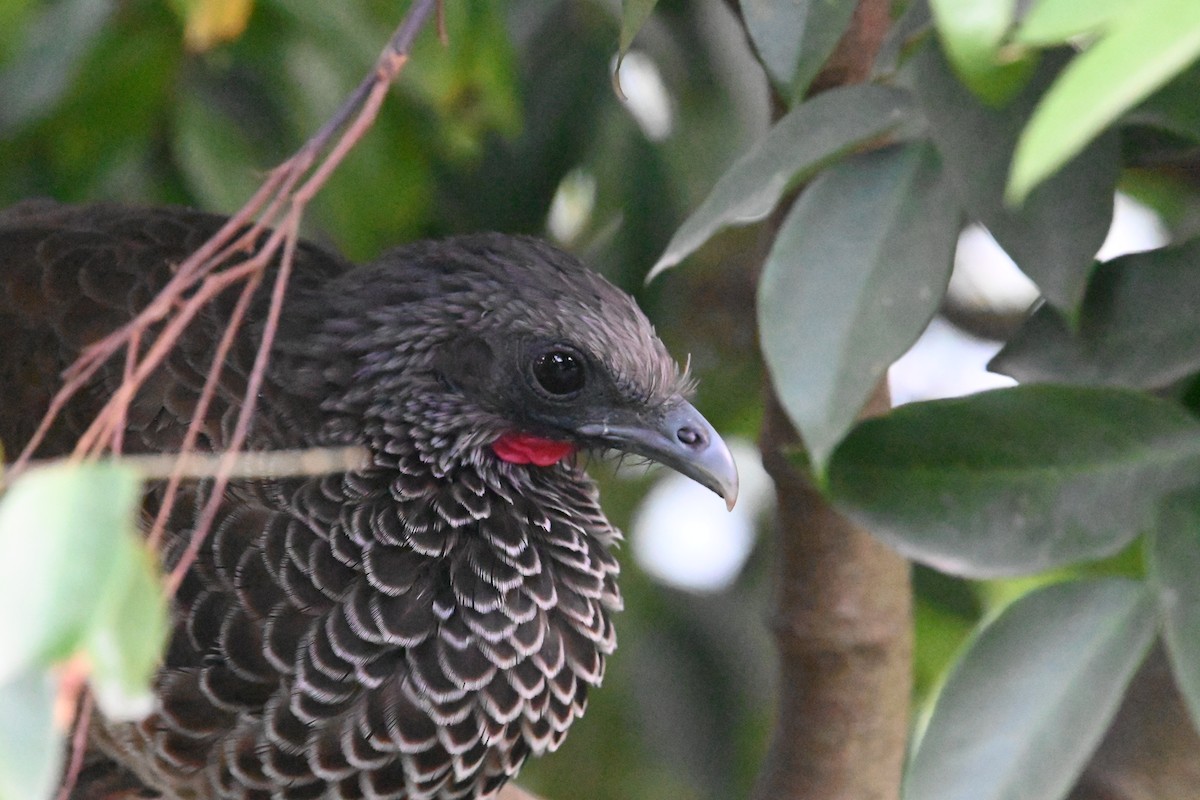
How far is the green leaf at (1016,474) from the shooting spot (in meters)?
0.98

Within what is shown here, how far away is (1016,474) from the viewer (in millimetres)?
1010

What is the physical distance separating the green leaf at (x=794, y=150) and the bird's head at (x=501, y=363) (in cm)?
70

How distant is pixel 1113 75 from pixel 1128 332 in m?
0.56

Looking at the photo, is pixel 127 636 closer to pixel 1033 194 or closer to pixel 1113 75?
pixel 1113 75

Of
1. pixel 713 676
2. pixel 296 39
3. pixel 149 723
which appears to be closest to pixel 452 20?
pixel 296 39

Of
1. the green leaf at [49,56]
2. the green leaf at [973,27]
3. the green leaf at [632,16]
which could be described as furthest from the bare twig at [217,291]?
the green leaf at [49,56]

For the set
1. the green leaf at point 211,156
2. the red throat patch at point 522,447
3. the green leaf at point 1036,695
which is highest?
the green leaf at point 211,156

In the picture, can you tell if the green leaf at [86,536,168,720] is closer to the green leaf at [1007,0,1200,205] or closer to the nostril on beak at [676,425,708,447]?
the green leaf at [1007,0,1200,205]

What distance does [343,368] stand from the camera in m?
1.84

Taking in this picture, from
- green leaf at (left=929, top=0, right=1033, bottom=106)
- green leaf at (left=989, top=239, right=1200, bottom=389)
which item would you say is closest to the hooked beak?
green leaf at (left=989, top=239, right=1200, bottom=389)

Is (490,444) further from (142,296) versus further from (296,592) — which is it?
(142,296)

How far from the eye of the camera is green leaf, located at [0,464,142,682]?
60 cm

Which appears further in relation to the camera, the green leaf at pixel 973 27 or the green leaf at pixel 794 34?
the green leaf at pixel 794 34

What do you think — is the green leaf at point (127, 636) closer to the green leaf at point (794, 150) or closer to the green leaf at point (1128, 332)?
the green leaf at point (794, 150)
